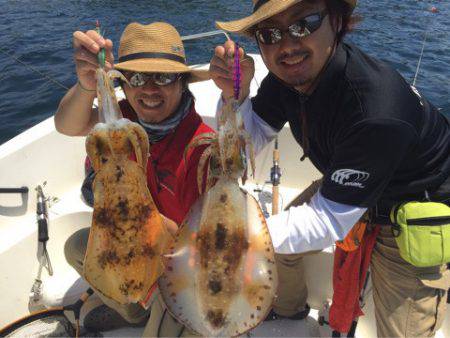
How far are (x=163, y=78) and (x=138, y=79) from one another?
18cm

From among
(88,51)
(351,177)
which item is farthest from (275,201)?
(88,51)

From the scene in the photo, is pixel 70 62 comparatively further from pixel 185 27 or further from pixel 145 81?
pixel 145 81

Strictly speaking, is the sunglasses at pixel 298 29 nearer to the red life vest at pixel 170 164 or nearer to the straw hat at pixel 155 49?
the straw hat at pixel 155 49

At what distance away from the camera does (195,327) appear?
217cm

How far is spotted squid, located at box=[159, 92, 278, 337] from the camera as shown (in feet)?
6.55

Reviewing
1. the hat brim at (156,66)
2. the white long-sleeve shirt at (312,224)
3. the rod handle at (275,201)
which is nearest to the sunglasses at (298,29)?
the hat brim at (156,66)

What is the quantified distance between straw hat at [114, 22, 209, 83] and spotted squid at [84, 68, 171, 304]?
928mm

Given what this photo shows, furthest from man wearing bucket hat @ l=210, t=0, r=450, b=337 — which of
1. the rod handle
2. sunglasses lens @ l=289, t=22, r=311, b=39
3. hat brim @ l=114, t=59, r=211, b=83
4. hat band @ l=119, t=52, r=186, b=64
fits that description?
the rod handle

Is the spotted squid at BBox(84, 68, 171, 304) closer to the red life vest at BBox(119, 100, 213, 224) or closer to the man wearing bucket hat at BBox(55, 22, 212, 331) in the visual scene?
the man wearing bucket hat at BBox(55, 22, 212, 331)

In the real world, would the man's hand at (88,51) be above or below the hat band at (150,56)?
above

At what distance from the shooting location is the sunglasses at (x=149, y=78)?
2762mm

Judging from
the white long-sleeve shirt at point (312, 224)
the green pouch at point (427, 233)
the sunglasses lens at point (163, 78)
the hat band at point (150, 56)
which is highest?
the hat band at point (150, 56)

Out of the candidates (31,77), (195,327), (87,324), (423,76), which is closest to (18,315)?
(87,324)

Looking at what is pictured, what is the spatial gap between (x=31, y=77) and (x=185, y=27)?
9.17m
